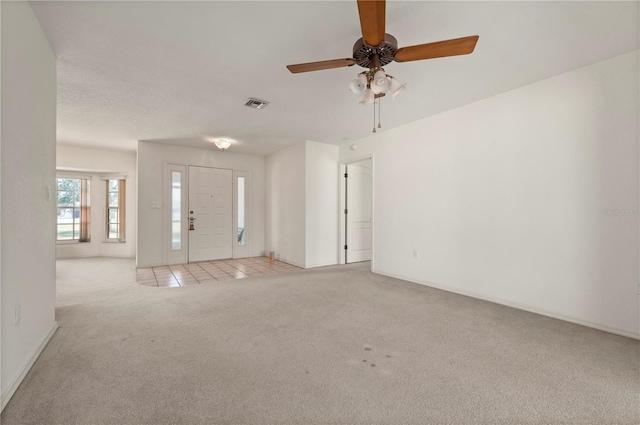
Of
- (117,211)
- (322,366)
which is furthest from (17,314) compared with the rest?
(117,211)

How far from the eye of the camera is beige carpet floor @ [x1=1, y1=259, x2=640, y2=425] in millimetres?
1547

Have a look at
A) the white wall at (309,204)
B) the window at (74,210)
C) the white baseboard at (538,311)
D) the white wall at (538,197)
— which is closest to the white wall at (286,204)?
the white wall at (309,204)

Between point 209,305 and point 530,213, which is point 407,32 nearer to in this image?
point 530,213

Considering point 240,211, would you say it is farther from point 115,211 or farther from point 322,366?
point 322,366

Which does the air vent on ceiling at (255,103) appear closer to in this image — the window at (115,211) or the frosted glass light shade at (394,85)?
the frosted glass light shade at (394,85)

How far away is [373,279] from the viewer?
460 centimetres

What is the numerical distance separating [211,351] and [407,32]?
296cm

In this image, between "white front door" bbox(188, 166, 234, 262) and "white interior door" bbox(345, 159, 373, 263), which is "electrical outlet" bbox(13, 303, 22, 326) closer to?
"white front door" bbox(188, 166, 234, 262)

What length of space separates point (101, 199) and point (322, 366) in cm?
758

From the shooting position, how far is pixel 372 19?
1.63m

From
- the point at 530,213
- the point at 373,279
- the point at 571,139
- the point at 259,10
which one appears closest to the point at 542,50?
the point at 571,139

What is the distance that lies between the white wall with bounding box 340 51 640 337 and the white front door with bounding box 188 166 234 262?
4.22 metres

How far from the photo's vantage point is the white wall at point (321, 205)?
5.61 meters

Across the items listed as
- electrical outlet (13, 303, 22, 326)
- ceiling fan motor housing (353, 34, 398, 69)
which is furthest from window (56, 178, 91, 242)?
ceiling fan motor housing (353, 34, 398, 69)
